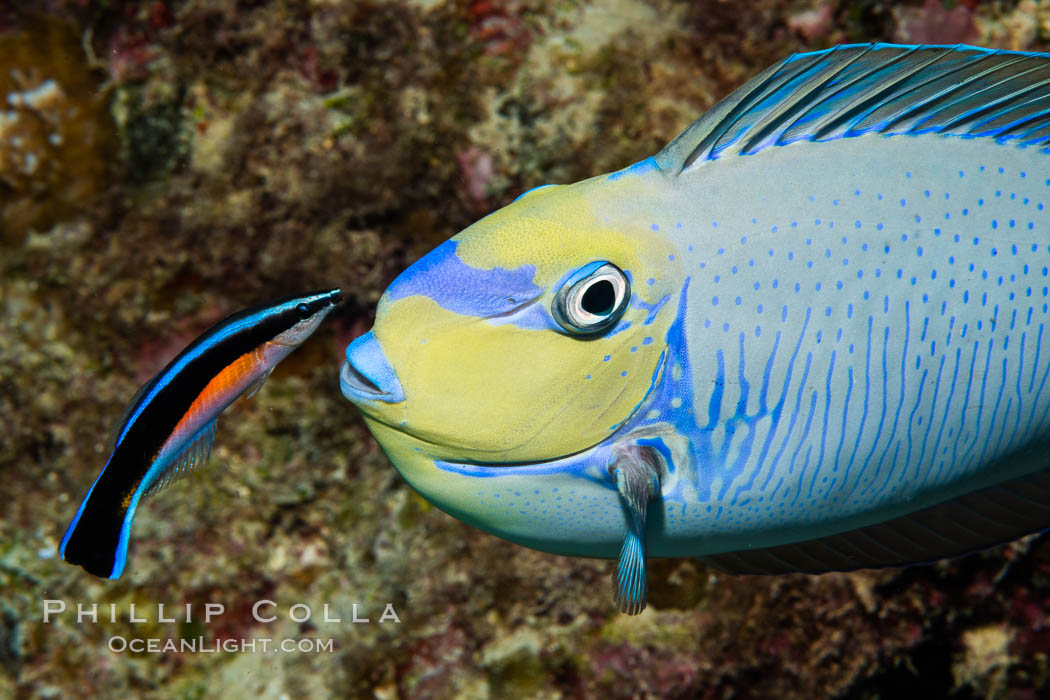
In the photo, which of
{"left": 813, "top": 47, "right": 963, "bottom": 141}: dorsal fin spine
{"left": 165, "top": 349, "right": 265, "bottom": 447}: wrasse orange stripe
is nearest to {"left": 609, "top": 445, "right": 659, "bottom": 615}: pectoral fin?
{"left": 813, "top": 47, "right": 963, "bottom": 141}: dorsal fin spine

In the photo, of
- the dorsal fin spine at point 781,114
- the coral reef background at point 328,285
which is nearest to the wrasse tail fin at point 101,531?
the dorsal fin spine at point 781,114

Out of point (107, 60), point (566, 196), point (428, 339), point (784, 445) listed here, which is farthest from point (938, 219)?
point (107, 60)

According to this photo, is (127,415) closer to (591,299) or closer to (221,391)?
(221,391)

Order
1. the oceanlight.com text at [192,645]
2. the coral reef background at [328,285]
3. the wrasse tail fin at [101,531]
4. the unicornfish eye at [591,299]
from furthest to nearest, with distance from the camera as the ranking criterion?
the oceanlight.com text at [192,645] → the coral reef background at [328,285] → the wrasse tail fin at [101,531] → the unicornfish eye at [591,299]

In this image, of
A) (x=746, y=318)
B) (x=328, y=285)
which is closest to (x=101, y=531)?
(x=746, y=318)

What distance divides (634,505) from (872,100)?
0.95 meters

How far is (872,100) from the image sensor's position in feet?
4.19

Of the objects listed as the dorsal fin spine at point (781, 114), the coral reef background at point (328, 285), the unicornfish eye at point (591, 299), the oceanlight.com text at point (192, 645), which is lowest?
the oceanlight.com text at point (192, 645)

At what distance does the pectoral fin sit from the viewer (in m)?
1.17

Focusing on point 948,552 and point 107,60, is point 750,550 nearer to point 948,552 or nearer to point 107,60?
point 948,552

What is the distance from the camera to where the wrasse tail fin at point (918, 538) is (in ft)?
5.50

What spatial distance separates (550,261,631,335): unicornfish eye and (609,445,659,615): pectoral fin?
27cm

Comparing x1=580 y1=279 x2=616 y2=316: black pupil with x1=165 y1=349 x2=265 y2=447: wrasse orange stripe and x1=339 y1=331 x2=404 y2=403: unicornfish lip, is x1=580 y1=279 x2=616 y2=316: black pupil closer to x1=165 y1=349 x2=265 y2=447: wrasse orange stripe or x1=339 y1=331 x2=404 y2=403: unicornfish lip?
x1=339 y1=331 x2=404 y2=403: unicornfish lip

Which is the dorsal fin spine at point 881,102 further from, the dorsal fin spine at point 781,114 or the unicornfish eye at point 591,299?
the unicornfish eye at point 591,299
